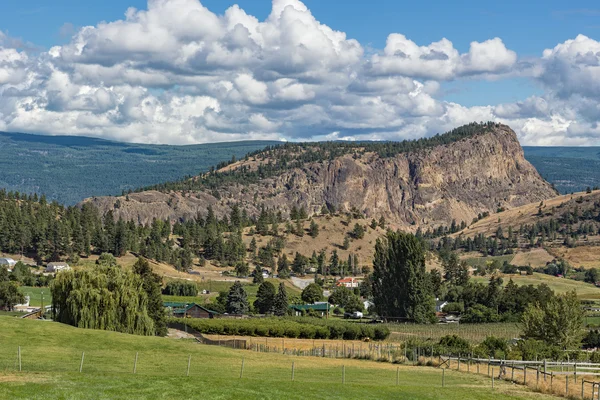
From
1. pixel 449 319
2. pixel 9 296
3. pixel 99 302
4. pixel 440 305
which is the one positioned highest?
pixel 99 302

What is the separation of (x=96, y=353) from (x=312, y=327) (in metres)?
57.6

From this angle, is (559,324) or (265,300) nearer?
(559,324)

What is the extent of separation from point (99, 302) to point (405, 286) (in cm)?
6926

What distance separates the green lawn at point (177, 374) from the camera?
45.0 meters

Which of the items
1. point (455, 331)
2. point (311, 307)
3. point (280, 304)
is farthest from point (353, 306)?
point (455, 331)

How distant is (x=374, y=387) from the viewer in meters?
54.3

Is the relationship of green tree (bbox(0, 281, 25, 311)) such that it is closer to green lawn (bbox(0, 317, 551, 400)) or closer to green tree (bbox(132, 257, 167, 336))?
green tree (bbox(132, 257, 167, 336))

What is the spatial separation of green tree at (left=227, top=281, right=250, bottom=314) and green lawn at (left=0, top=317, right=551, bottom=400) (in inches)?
3183

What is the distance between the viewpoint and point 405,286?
486 ft

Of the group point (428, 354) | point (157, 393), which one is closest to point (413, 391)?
point (157, 393)

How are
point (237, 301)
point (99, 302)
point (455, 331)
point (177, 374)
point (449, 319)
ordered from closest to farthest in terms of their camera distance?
point (177, 374)
point (99, 302)
point (455, 331)
point (237, 301)
point (449, 319)

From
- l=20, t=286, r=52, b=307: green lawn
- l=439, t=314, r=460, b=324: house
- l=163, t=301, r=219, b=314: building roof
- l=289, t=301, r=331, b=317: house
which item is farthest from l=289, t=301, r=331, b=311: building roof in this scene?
l=20, t=286, r=52, b=307: green lawn

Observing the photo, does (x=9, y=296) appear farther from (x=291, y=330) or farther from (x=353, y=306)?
(x=353, y=306)

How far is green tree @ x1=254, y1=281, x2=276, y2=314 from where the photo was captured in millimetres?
168625
